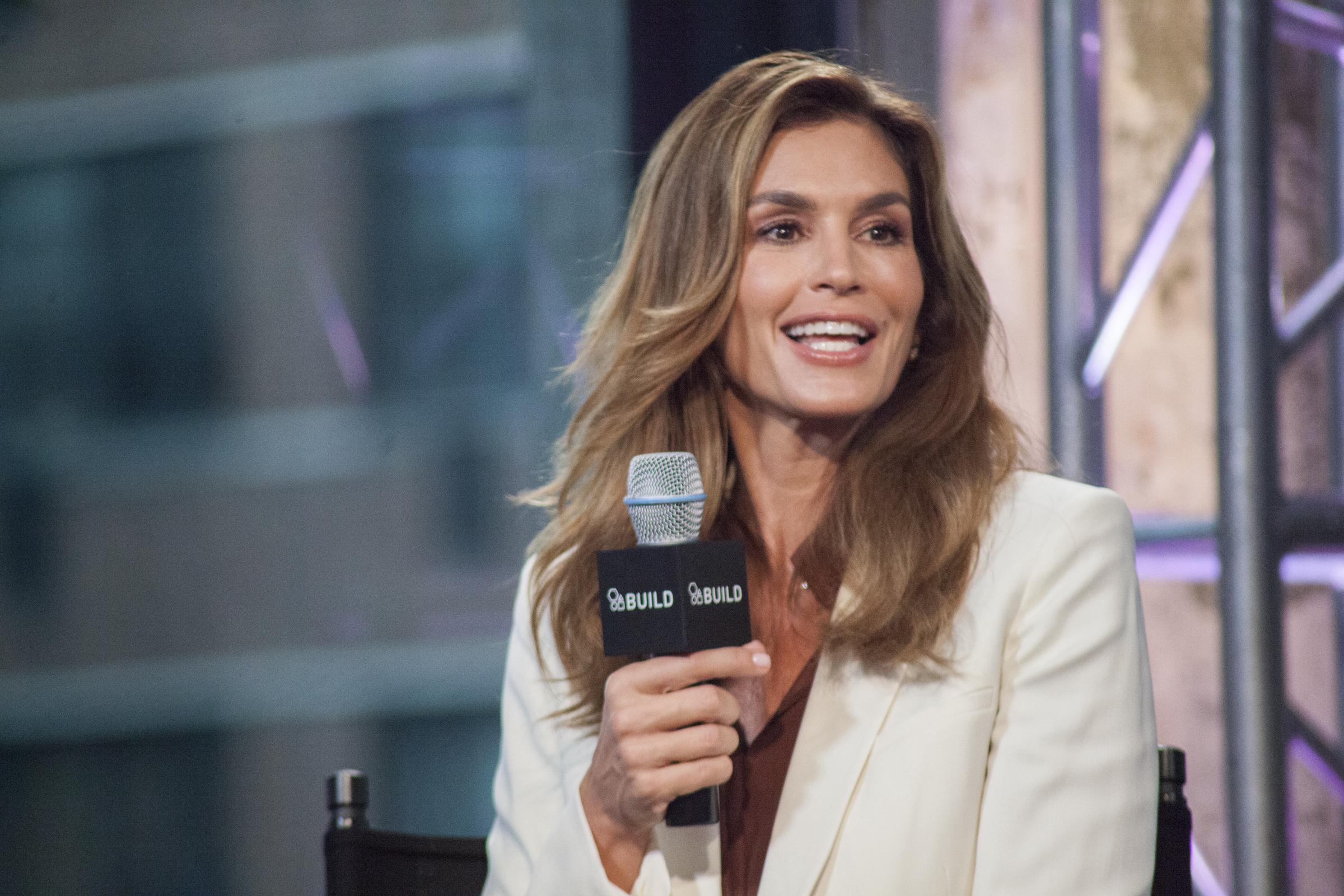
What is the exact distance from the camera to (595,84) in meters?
3.16

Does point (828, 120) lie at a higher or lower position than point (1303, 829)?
higher

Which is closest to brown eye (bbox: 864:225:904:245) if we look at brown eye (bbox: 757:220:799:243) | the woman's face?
the woman's face

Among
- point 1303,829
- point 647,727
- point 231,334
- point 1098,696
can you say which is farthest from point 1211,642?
point 231,334

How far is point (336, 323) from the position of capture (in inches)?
191

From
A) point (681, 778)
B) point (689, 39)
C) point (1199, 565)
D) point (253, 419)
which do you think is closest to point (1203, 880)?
point (1199, 565)

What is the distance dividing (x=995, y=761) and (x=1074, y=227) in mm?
1493

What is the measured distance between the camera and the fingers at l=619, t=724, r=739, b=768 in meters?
1.21

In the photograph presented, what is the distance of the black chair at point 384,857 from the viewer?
1.81m

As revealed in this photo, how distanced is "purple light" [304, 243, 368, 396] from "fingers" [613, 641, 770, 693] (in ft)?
11.9

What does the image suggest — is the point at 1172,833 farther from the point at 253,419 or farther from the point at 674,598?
the point at 253,419

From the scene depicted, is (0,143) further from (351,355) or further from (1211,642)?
(1211,642)

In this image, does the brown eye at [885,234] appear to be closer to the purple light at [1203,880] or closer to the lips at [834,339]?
the lips at [834,339]

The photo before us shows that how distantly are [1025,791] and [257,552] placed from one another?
3972 millimetres

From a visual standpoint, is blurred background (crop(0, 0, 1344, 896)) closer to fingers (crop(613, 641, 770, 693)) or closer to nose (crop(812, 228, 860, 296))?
nose (crop(812, 228, 860, 296))
